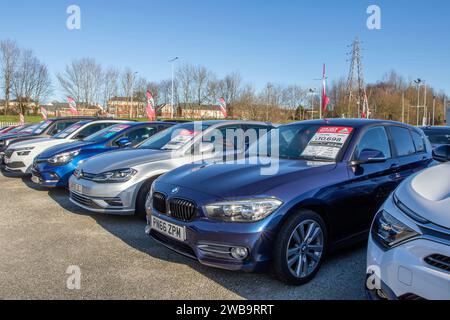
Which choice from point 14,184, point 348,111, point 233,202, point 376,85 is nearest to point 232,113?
point 348,111

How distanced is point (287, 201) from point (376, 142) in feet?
5.90

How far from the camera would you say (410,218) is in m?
2.28

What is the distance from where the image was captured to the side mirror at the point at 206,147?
5.80m

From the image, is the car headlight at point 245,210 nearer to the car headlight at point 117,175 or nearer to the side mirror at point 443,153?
the side mirror at point 443,153

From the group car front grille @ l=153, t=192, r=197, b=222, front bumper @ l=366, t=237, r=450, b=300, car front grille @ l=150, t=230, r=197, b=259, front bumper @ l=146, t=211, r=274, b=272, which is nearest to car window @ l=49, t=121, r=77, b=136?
car front grille @ l=153, t=192, r=197, b=222

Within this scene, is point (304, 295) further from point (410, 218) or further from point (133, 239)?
point (133, 239)

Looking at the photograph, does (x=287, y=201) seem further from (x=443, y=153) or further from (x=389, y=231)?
(x=443, y=153)

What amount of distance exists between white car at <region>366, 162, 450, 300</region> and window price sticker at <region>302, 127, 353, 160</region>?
4.38 feet

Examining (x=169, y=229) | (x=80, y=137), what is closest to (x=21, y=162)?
(x=80, y=137)

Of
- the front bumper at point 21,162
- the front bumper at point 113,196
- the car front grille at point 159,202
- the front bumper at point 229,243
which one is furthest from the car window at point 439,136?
the front bumper at point 21,162

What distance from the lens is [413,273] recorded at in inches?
82.6

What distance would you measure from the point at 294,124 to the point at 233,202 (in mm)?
2091

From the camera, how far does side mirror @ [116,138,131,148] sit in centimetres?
757

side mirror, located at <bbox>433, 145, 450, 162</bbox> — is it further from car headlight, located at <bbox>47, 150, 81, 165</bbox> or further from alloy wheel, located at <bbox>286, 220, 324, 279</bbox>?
car headlight, located at <bbox>47, 150, 81, 165</bbox>
